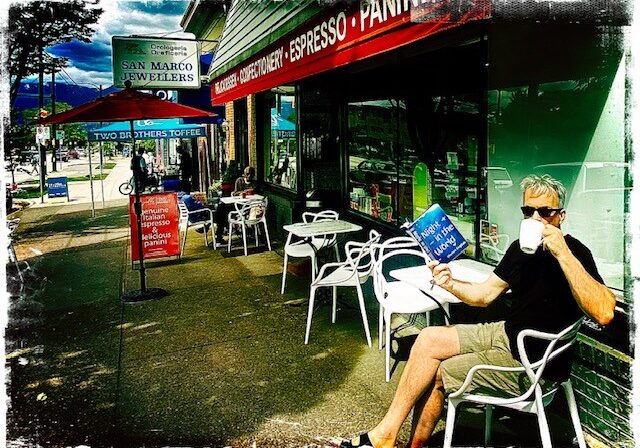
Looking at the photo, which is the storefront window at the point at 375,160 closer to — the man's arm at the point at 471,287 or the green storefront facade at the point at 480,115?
the green storefront facade at the point at 480,115

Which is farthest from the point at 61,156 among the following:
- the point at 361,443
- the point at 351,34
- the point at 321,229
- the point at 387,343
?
the point at 361,443

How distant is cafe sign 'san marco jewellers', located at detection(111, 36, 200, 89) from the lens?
934 centimetres

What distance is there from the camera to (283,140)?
32.6ft

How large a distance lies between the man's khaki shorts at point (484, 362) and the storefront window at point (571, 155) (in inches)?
37.4

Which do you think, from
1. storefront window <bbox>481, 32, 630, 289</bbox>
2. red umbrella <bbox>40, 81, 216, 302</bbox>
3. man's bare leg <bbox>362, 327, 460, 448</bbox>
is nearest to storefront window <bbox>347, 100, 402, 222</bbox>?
storefront window <bbox>481, 32, 630, 289</bbox>

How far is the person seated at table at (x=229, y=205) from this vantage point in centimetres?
952

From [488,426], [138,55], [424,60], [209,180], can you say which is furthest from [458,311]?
[209,180]

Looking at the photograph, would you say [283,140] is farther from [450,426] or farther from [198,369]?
[450,426]

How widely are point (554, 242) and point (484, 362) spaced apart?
0.73 meters

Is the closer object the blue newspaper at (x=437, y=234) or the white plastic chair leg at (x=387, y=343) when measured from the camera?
the blue newspaper at (x=437, y=234)

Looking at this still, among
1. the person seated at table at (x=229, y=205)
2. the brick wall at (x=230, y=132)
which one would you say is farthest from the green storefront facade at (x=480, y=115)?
the brick wall at (x=230, y=132)

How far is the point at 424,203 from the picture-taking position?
5578 millimetres

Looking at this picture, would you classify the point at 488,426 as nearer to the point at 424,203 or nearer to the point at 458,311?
the point at 458,311

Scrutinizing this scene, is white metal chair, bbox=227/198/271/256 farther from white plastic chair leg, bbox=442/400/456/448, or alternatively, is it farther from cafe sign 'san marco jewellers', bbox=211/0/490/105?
white plastic chair leg, bbox=442/400/456/448
